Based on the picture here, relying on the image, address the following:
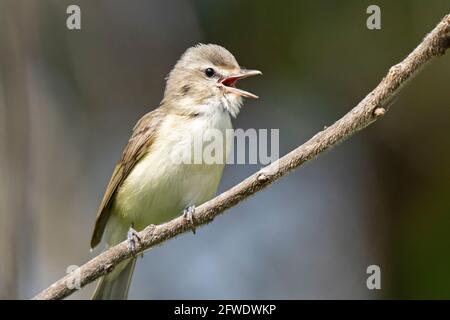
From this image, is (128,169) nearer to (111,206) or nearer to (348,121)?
(111,206)

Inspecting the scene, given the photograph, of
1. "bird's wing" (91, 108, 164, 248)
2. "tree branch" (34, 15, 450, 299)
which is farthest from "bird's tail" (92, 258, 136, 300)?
"tree branch" (34, 15, 450, 299)

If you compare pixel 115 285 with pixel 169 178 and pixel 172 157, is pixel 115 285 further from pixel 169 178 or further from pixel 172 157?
pixel 172 157

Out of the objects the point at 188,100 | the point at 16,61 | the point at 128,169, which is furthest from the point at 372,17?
the point at 16,61

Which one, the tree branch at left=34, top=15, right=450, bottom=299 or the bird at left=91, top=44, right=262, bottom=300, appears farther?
the bird at left=91, top=44, right=262, bottom=300

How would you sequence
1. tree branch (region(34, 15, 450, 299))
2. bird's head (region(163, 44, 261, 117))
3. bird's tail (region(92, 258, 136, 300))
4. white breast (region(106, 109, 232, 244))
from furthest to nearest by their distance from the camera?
1. bird's tail (region(92, 258, 136, 300))
2. bird's head (region(163, 44, 261, 117))
3. white breast (region(106, 109, 232, 244))
4. tree branch (region(34, 15, 450, 299))

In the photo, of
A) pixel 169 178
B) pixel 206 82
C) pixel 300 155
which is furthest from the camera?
pixel 206 82

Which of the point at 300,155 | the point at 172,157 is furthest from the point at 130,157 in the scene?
the point at 300,155

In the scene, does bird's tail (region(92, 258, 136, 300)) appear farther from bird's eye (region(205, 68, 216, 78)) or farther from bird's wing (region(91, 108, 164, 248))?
bird's eye (region(205, 68, 216, 78))
